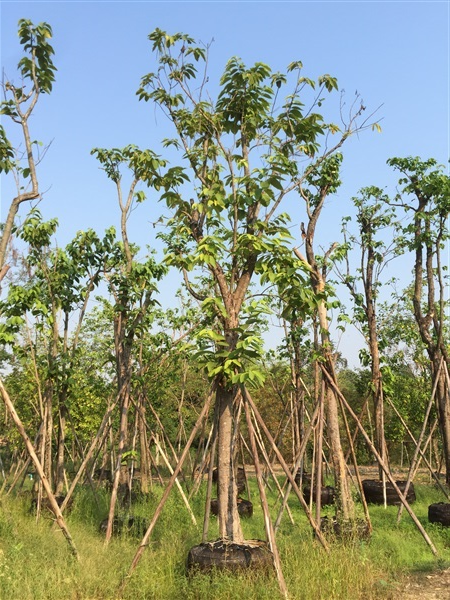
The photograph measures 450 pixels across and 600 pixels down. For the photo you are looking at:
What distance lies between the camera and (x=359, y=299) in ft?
42.8

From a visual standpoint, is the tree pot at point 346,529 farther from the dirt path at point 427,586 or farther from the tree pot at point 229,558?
the tree pot at point 229,558

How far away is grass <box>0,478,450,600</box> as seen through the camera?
5273mm

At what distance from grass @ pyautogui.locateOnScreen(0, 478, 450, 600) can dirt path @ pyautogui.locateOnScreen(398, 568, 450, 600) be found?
142mm

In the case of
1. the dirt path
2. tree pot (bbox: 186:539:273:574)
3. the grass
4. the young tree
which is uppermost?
the young tree

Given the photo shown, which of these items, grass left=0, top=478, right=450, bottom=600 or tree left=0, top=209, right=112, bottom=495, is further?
tree left=0, top=209, right=112, bottom=495

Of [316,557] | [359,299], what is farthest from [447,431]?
[316,557]

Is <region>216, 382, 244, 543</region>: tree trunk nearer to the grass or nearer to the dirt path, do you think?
the grass

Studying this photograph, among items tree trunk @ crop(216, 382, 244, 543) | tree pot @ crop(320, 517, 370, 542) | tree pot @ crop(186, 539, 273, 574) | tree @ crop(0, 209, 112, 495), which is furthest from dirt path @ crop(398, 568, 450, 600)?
tree @ crop(0, 209, 112, 495)

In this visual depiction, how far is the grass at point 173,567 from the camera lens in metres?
5.27

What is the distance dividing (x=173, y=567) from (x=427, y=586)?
9.14 feet

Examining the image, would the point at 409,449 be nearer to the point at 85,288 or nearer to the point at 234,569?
the point at 85,288

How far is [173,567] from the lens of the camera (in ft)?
19.7

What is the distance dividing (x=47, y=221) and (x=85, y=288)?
146 centimetres

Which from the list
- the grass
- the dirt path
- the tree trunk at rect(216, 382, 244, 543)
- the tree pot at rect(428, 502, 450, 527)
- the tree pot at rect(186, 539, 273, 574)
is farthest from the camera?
the tree pot at rect(428, 502, 450, 527)
